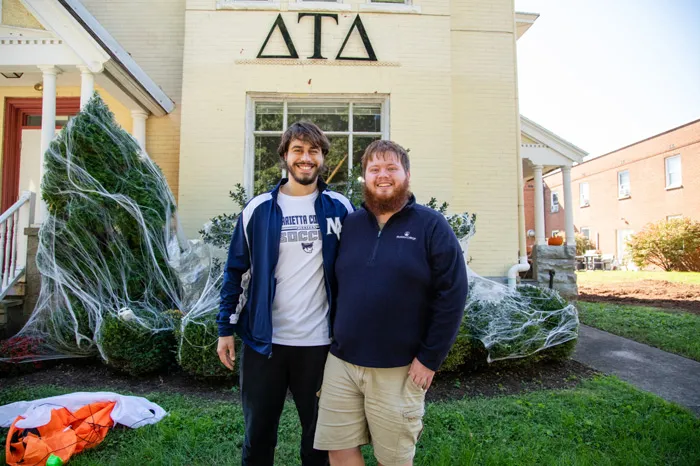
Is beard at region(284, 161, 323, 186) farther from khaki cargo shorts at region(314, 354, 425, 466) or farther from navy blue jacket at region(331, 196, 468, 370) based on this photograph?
khaki cargo shorts at region(314, 354, 425, 466)

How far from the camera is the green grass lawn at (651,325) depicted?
5.86 metres

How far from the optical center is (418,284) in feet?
6.56

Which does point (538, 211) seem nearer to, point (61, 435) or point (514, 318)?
point (514, 318)

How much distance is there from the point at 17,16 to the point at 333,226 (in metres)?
6.15

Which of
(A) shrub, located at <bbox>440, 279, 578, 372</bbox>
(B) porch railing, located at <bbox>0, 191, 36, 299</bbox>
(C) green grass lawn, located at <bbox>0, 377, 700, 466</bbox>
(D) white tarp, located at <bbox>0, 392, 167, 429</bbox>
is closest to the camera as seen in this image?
(C) green grass lawn, located at <bbox>0, 377, 700, 466</bbox>

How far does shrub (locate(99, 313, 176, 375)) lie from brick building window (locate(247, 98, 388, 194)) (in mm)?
2957

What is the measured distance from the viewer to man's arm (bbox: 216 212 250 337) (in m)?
2.25

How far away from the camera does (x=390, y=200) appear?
2148mm

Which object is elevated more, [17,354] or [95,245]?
[95,245]

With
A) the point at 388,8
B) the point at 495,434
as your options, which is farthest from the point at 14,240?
the point at 388,8

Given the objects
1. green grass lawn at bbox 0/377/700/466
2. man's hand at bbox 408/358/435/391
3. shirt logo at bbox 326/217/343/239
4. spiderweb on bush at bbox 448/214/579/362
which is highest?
shirt logo at bbox 326/217/343/239

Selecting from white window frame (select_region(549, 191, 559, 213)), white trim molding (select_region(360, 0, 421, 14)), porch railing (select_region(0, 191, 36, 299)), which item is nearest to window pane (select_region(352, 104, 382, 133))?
white trim molding (select_region(360, 0, 421, 14))

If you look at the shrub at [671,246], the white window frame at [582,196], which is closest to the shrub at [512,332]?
the shrub at [671,246]

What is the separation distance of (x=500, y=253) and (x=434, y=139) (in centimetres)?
226
